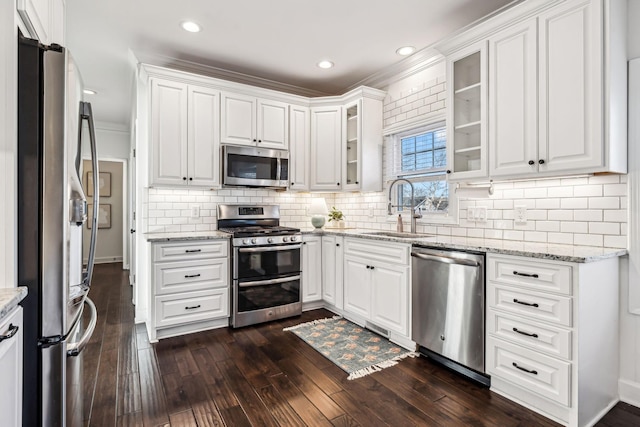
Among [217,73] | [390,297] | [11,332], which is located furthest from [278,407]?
[217,73]

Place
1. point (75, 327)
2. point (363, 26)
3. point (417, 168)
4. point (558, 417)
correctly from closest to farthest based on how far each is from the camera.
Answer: point (75, 327) → point (558, 417) → point (363, 26) → point (417, 168)

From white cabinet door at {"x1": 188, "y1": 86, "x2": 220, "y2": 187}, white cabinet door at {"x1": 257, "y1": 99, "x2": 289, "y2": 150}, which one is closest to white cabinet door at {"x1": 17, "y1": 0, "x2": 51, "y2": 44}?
white cabinet door at {"x1": 188, "y1": 86, "x2": 220, "y2": 187}

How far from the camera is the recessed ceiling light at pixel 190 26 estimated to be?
2.87 meters

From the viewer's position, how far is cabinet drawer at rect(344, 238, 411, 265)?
278cm

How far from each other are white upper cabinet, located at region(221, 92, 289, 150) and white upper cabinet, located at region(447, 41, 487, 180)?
190cm

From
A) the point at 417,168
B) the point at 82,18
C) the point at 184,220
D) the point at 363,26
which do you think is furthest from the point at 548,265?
the point at 82,18

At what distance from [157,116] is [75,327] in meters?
2.29

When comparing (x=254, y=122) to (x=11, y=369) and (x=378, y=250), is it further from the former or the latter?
(x=11, y=369)

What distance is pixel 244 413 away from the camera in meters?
1.95

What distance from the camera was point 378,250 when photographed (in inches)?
120

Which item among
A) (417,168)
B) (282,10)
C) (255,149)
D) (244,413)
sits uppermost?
(282,10)

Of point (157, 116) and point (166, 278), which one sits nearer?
point (166, 278)

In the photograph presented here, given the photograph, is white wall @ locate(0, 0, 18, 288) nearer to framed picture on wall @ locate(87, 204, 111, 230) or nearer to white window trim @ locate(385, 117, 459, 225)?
white window trim @ locate(385, 117, 459, 225)

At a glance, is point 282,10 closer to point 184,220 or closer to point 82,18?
point 82,18
